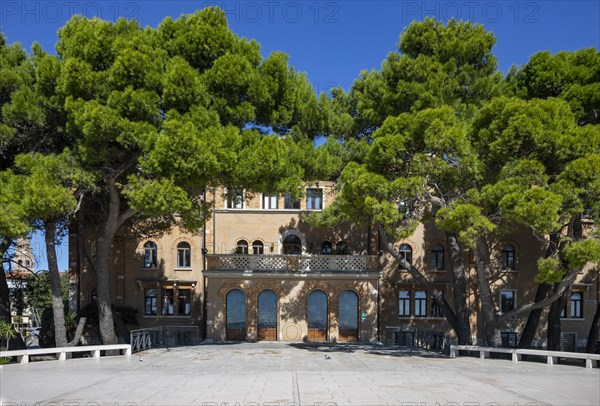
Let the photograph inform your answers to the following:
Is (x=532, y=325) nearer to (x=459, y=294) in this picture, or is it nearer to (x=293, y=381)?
(x=459, y=294)

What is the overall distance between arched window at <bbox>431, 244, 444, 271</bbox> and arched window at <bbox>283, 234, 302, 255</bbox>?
697cm

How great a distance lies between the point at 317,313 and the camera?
28359 mm

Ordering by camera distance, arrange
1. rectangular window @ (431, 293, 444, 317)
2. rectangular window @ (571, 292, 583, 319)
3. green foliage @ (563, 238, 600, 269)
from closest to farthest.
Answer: green foliage @ (563, 238, 600, 269) → rectangular window @ (431, 293, 444, 317) → rectangular window @ (571, 292, 583, 319)

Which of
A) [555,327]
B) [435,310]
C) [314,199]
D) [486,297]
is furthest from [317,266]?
[555,327]

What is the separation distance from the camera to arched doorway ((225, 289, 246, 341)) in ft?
92.2

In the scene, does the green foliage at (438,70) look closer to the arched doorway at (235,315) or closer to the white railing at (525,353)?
the white railing at (525,353)

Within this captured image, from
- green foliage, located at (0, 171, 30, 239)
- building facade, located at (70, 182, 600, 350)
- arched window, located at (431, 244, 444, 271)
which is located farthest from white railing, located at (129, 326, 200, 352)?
arched window, located at (431, 244, 444, 271)

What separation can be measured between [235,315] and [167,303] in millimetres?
4308

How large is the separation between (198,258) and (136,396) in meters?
17.6

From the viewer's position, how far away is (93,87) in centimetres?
2003

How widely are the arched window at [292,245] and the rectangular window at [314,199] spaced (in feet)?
5.69

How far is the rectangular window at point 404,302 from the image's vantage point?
1201 inches

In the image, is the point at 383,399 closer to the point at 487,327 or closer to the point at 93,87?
the point at 487,327

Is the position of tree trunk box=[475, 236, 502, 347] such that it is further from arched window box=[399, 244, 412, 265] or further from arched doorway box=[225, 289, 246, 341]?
arched doorway box=[225, 289, 246, 341]
